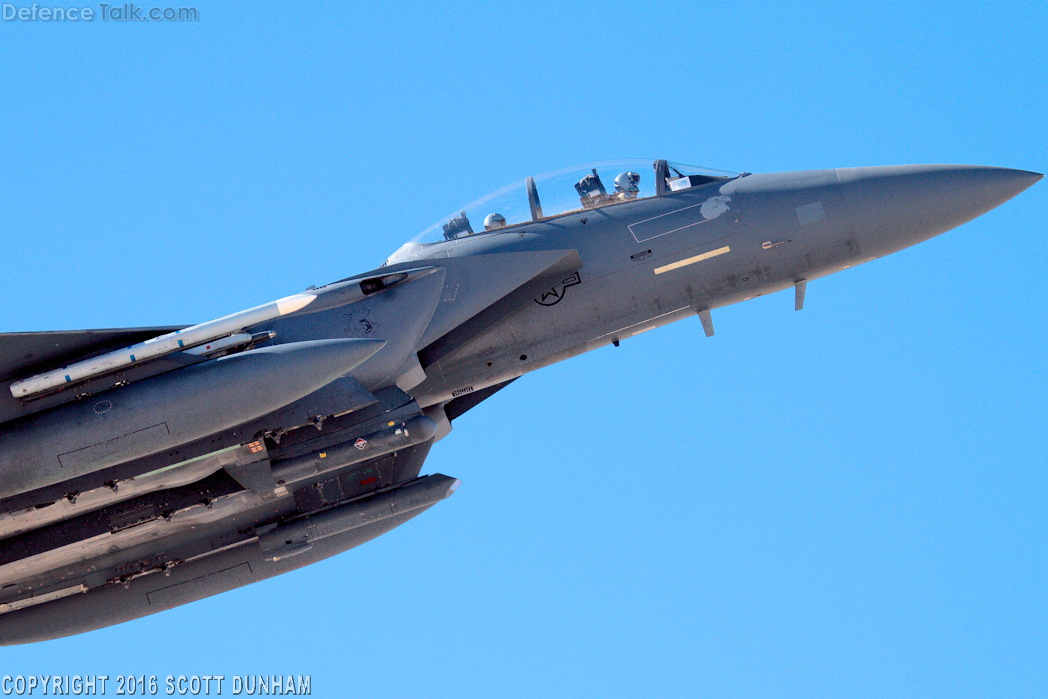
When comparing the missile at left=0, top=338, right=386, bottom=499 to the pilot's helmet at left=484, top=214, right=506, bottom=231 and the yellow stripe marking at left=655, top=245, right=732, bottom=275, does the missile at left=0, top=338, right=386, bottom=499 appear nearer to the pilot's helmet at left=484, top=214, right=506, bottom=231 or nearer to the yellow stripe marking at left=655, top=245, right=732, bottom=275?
the pilot's helmet at left=484, top=214, right=506, bottom=231

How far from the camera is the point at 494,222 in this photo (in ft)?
44.1

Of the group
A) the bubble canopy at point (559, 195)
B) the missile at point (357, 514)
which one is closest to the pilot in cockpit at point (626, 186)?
the bubble canopy at point (559, 195)

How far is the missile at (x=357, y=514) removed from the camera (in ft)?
43.4

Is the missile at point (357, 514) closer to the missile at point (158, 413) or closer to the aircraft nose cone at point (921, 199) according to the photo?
the missile at point (158, 413)

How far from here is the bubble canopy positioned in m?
13.4

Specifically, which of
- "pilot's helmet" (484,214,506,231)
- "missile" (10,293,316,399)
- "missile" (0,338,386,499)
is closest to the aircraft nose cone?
"pilot's helmet" (484,214,506,231)

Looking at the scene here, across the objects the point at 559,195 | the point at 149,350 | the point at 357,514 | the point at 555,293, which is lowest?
the point at 357,514

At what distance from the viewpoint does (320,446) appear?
495 inches

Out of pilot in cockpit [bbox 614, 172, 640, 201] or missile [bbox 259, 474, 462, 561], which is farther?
pilot in cockpit [bbox 614, 172, 640, 201]

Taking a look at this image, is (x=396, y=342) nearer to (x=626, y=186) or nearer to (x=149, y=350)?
(x=149, y=350)

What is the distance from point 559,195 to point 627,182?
83 centimetres

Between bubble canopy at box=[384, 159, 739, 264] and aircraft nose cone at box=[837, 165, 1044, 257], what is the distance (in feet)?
5.47

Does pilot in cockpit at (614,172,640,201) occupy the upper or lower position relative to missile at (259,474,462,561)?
upper

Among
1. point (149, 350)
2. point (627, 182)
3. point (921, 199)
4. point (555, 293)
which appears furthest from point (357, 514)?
point (921, 199)
